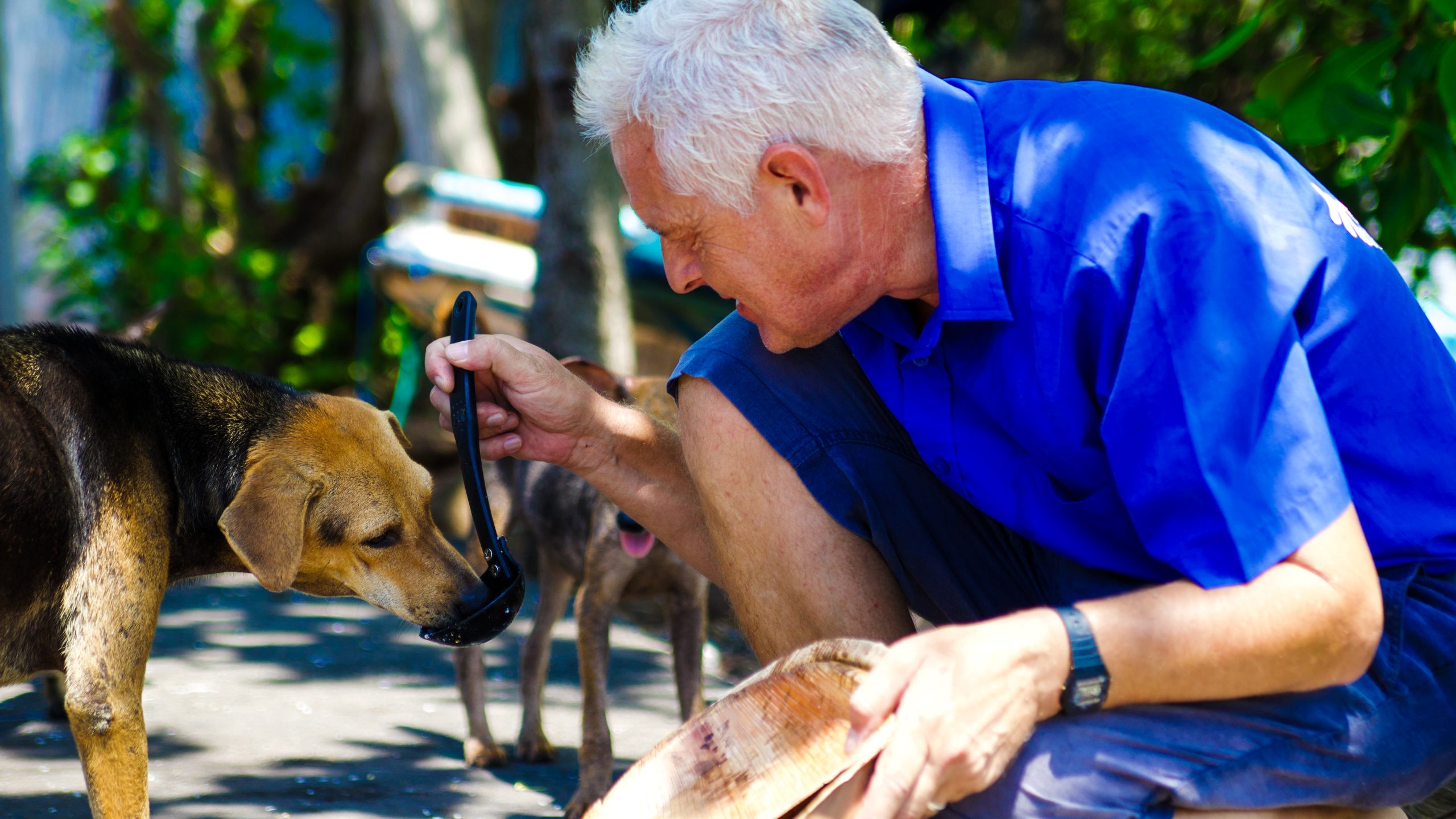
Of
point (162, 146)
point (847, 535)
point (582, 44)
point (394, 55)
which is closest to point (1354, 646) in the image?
point (847, 535)

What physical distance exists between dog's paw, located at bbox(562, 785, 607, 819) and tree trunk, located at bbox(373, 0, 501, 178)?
20.9ft

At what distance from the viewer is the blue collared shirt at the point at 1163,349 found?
1818 millimetres

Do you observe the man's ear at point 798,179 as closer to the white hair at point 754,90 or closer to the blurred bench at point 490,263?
the white hair at point 754,90

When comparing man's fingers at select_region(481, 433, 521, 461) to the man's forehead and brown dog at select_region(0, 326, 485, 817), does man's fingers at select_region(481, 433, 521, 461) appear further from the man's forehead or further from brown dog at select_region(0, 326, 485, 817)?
the man's forehead

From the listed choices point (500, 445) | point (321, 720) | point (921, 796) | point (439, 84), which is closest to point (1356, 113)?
point (500, 445)

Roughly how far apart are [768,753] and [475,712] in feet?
7.74

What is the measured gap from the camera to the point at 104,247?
443 inches

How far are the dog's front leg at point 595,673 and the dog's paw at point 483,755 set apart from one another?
29 cm

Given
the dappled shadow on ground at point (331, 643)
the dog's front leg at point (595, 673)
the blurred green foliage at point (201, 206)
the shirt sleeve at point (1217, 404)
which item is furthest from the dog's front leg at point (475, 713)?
the blurred green foliage at point (201, 206)

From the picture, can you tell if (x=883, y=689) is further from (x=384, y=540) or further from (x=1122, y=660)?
(x=384, y=540)

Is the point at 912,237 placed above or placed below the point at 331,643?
above

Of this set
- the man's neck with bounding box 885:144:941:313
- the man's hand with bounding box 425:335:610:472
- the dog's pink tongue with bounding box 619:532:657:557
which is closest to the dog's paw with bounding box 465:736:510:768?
the dog's pink tongue with bounding box 619:532:657:557

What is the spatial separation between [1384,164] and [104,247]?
10.5m

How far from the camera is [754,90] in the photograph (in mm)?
2156
